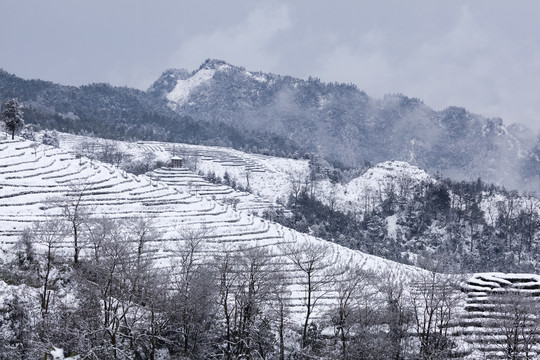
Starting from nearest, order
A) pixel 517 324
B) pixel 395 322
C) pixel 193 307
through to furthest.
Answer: pixel 193 307 → pixel 517 324 → pixel 395 322

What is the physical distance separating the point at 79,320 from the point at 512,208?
4158 inches

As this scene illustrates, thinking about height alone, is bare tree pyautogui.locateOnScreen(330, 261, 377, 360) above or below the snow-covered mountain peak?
below

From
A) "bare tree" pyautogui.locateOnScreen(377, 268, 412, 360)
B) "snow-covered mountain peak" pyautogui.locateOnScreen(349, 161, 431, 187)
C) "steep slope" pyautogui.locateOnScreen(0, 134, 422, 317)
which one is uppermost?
"snow-covered mountain peak" pyautogui.locateOnScreen(349, 161, 431, 187)

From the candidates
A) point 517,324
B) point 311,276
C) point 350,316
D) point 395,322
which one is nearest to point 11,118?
point 311,276

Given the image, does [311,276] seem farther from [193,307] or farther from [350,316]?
[193,307]

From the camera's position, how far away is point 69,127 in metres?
159

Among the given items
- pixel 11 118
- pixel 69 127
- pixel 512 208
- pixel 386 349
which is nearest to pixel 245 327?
pixel 386 349

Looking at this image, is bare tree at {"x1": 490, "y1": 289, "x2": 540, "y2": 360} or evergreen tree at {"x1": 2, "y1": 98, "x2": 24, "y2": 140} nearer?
bare tree at {"x1": 490, "y1": 289, "x2": 540, "y2": 360}

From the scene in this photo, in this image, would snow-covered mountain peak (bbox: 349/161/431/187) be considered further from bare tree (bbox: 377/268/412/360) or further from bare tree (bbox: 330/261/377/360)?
bare tree (bbox: 330/261/377/360)

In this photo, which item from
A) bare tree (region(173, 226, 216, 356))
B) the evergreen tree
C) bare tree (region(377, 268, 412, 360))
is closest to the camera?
bare tree (region(173, 226, 216, 356))

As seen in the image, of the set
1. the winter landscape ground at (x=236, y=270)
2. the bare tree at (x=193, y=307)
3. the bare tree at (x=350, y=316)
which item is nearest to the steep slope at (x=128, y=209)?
the winter landscape ground at (x=236, y=270)

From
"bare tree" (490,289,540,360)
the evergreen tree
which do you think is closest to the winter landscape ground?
"bare tree" (490,289,540,360)

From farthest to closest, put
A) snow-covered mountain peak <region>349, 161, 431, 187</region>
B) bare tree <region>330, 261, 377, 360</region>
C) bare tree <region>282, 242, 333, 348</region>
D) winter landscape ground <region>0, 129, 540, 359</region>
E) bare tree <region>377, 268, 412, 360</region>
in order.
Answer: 1. snow-covered mountain peak <region>349, 161, 431, 187</region>
2. bare tree <region>282, 242, 333, 348</region>
3. bare tree <region>377, 268, 412, 360</region>
4. winter landscape ground <region>0, 129, 540, 359</region>
5. bare tree <region>330, 261, 377, 360</region>

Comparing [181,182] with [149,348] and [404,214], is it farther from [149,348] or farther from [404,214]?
[149,348]
